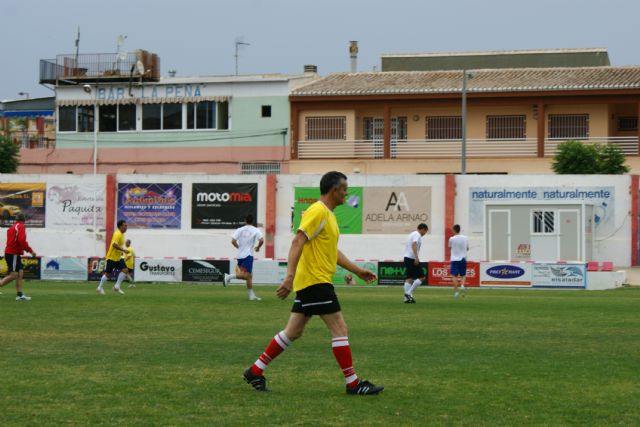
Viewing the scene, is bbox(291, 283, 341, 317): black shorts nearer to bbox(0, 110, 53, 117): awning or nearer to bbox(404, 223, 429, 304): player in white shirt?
bbox(404, 223, 429, 304): player in white shirt

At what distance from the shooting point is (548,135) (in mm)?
55094

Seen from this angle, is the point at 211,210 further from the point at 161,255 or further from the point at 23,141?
the point at 23,141

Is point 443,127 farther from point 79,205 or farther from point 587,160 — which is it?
point 79,205

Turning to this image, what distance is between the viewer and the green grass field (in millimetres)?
9094

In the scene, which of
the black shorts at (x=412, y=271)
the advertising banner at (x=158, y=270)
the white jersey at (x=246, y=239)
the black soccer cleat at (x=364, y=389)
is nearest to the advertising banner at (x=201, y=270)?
the advertising banner at (x=158, y=270)

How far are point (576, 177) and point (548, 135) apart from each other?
39.5 ft

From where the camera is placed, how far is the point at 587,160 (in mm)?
49969

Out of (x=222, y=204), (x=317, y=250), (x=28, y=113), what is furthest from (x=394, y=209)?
(x=317, y=250)

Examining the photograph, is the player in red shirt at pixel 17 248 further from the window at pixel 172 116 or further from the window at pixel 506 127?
the window at pixel 172 116

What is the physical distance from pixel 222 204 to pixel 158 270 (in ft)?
26.0

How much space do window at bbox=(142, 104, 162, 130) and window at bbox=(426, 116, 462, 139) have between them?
14395 millimetres

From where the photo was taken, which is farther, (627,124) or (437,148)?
(437,148)

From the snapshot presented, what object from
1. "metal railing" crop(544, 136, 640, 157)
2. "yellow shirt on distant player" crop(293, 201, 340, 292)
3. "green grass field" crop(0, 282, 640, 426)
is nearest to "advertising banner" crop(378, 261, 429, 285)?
"green grass field" crop(0, 282, 640, 426)

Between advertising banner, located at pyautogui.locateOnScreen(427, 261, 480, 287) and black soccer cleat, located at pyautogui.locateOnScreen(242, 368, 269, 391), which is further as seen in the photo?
advertising banner, located at pyautogui.locateOnScreen(427, 261, 480, 287)
